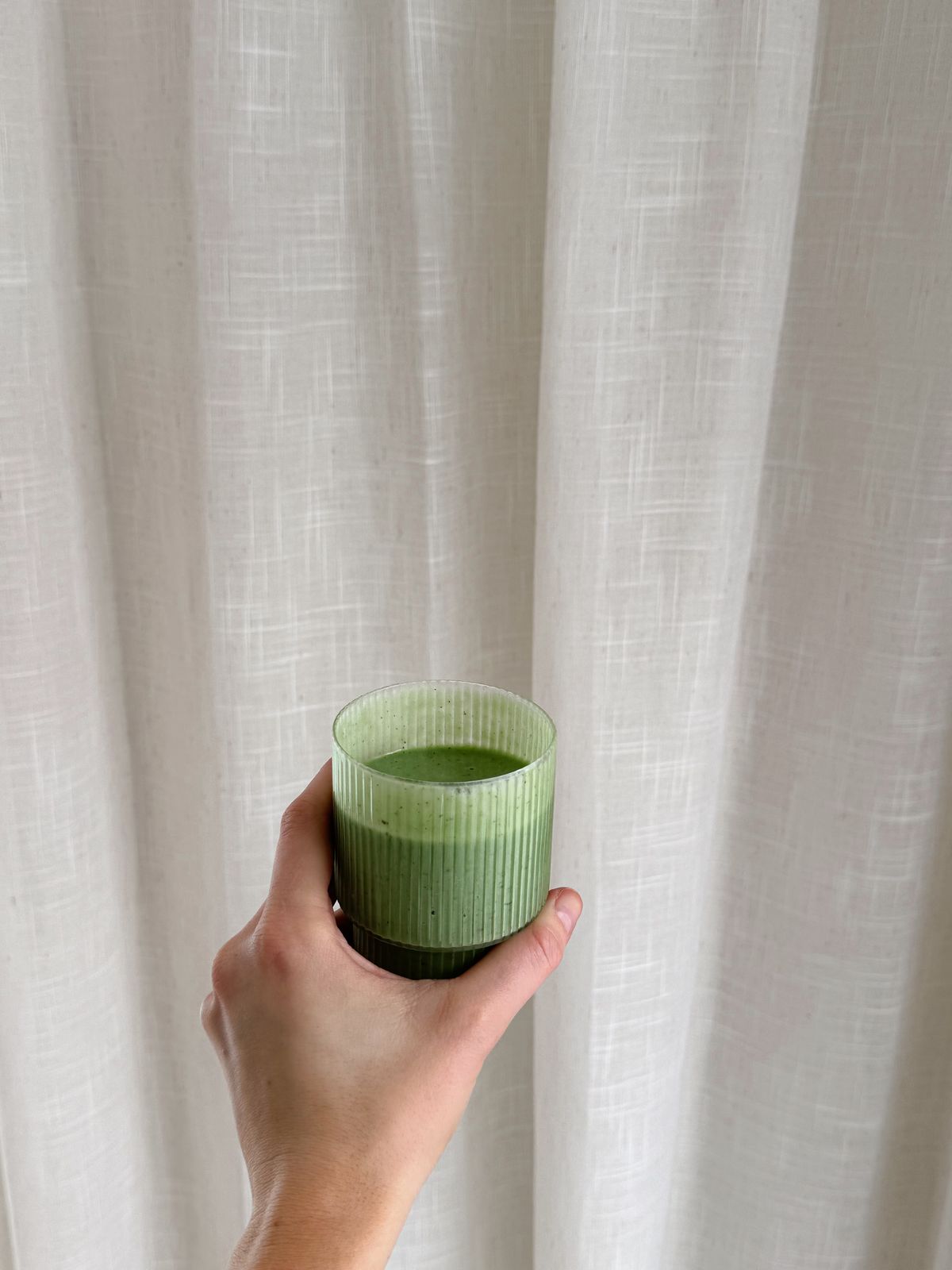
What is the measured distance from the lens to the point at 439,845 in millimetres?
652

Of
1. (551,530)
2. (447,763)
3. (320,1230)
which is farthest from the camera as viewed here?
(551,530)

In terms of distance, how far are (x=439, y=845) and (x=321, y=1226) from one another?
0.20 metres

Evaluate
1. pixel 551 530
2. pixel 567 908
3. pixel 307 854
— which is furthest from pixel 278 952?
pixel 551 530

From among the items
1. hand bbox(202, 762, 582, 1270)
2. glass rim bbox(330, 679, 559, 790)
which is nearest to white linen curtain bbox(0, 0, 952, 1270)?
glass rim bbox(330, 679, 559, 790)

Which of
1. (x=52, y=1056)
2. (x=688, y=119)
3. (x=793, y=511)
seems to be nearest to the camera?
(x=688, y=119)

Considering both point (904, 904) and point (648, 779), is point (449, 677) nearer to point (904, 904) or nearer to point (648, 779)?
point (648, 779)

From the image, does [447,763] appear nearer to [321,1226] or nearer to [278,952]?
[278,952]

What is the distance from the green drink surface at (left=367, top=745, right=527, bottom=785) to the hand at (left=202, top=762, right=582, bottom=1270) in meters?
0.08

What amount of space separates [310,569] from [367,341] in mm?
181

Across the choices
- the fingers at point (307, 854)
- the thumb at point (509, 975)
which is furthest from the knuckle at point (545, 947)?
the fingers at point (307, 854)

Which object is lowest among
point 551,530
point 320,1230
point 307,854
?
point 320,1230

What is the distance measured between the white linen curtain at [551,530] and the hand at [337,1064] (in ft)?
0.86

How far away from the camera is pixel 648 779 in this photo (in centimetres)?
90

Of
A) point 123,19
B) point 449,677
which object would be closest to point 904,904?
point 449,677
